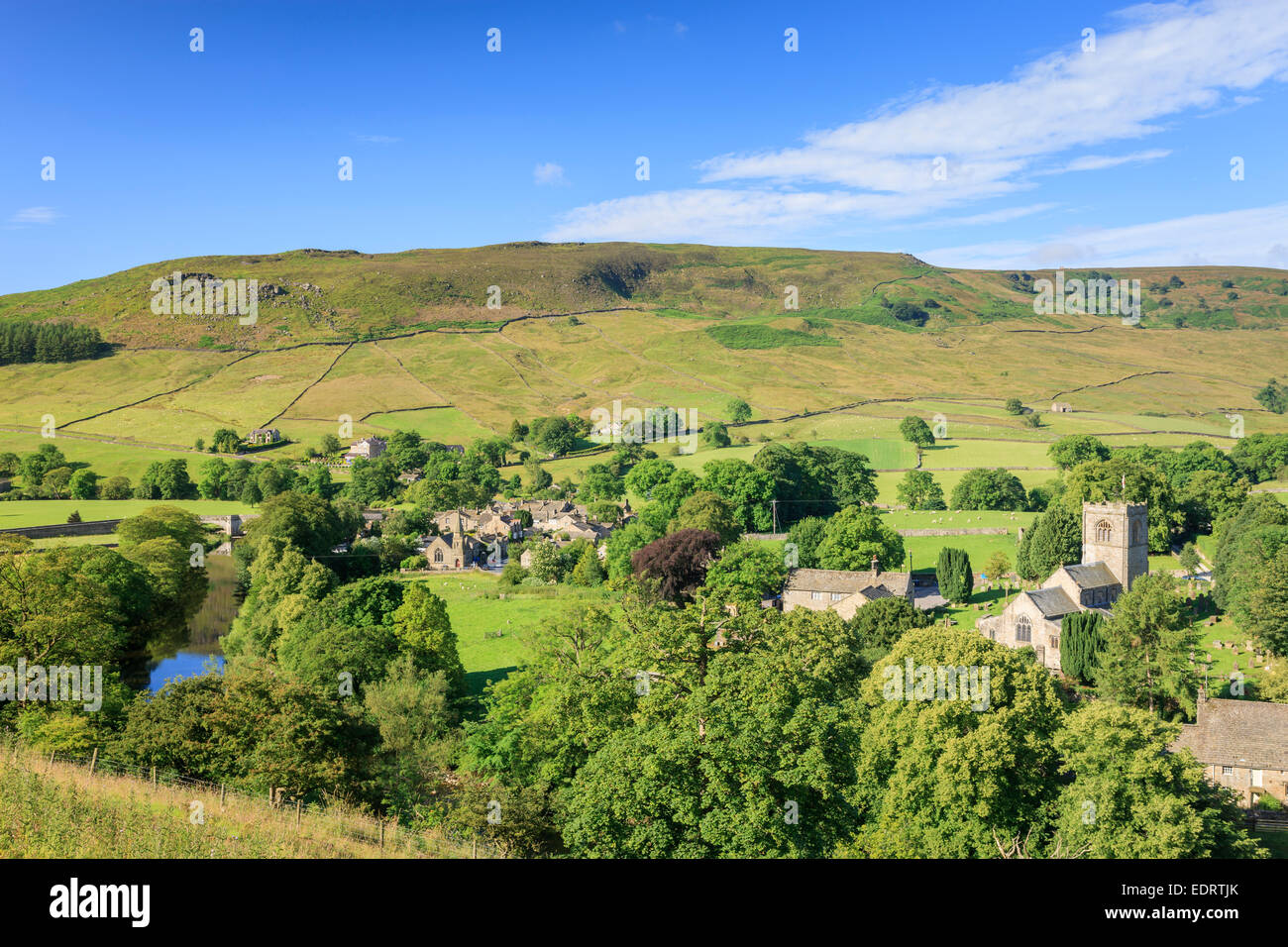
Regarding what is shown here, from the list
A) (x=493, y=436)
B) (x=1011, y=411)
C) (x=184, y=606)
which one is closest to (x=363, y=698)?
(x=184, y=606)

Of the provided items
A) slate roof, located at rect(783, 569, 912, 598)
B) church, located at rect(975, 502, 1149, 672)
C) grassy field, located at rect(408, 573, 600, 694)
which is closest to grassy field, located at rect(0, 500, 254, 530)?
grassy field, located at rect(408, 573, 600, 694)

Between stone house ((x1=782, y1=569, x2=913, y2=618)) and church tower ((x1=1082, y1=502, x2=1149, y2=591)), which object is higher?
church tower ((x1=1082, y1=502, x2=1149, y2=591))

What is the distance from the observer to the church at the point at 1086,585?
4884 cm

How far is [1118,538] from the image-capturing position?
5534 centimetres

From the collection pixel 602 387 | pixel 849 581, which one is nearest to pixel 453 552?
pixel 849 581

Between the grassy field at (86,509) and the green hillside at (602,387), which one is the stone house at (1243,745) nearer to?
the green hillside at (602,387)

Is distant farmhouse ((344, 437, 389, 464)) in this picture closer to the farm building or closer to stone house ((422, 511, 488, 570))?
stone house ((422, 511, 488, 570))

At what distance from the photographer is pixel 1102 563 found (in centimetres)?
5584

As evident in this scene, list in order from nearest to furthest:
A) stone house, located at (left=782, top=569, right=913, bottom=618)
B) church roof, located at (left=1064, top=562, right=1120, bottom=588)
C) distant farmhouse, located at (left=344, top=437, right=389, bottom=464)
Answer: church roof, located at (left=1064, top=562, right=1120, bottom=588), stone house, located at (left=782, top=569, right=913, bottom=618), distant farmhouse, located at (left=344, top=437, right=389, bottom=464)

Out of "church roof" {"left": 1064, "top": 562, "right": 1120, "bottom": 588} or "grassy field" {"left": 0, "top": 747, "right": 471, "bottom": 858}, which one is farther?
"church roof" {"left": 1064, "top": 562, "right": 1120, "bottom": 588}

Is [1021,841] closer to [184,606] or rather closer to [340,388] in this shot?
[184,606]

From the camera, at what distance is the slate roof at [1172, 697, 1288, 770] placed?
112 ft

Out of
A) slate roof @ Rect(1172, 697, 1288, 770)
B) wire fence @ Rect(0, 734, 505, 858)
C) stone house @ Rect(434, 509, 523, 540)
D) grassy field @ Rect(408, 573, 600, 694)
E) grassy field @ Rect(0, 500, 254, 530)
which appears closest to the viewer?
wire fence @ Rect(0, 734, 505, 858)

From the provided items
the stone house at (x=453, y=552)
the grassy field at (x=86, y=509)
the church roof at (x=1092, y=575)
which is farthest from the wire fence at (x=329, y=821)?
the grassy field at (x=86, y=509)
